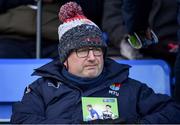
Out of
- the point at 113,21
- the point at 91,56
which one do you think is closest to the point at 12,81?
the point at 91,56

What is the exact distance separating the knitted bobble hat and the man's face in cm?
3

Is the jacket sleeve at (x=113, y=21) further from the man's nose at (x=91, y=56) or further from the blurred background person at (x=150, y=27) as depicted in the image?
the man's nose at (x=91, y=56)

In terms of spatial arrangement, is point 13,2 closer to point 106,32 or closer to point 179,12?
point 106,32

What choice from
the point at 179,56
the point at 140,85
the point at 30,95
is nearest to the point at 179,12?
the point at 179,56

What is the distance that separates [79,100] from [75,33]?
1.02 feet

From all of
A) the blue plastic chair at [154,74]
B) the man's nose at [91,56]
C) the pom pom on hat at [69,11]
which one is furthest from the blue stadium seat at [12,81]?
the man's nose at [91,56]

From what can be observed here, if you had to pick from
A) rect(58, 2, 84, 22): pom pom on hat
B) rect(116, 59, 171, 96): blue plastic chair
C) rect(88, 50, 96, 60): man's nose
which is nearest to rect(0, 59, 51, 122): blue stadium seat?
rect(116, 59, 171, 96): blue plastic chair

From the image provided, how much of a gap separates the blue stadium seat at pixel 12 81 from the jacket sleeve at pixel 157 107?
2.87ft

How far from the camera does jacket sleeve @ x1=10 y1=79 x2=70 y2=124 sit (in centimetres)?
228

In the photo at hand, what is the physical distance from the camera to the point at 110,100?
2.39 metres

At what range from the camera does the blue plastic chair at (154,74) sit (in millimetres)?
3113

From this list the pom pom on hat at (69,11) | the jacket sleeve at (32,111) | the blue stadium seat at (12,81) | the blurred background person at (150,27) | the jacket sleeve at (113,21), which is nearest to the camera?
the jacket sleeve at (32,111)

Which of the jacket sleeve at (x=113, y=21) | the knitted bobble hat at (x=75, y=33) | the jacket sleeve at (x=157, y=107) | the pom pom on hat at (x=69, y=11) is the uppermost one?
the jacket sleeve at (x=113, y=21)

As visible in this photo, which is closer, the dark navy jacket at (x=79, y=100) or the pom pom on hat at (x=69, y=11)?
the dark navy jacket at (x=79, y=100)
